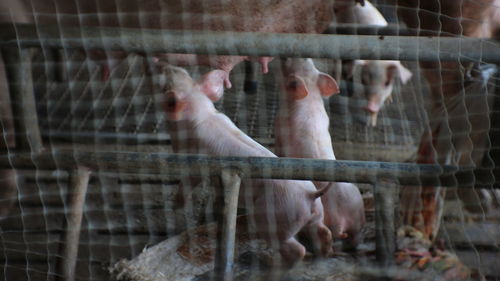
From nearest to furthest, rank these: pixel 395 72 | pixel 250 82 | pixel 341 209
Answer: pixel 341 209 < pixel 250 82 < pixel 395 72

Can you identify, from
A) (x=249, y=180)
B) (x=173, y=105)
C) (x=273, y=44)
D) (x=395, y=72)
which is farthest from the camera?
(x=395, y=72)

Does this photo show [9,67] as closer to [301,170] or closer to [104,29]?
[104,29]

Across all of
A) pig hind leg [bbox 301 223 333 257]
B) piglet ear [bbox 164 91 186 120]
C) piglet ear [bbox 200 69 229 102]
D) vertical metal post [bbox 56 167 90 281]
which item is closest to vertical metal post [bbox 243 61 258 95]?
piglet ear [bbox 200 69 229 102]

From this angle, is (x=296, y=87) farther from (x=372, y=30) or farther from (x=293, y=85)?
(x=372, y=30)

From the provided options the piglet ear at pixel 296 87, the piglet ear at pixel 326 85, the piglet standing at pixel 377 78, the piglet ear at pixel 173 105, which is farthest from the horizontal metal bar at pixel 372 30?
the piglet ear at pixel 173 105

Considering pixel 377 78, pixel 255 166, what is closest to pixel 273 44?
pixel 255 166

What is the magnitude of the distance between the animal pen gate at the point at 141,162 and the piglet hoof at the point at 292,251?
0.19 feet

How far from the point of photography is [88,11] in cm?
221

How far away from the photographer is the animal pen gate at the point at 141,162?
165 centimetres

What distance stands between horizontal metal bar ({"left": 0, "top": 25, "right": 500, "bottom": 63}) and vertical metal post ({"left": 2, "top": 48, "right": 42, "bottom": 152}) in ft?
0.81

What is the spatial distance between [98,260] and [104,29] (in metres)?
0.87

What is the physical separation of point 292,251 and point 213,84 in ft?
2.18

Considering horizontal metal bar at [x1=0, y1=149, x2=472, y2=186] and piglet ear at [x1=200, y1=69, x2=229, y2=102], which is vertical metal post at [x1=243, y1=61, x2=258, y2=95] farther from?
horizontal metal bar at [x1=0, y1=149, x2=472, y2=186]

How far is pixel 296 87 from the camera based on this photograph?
2330 millimetres
